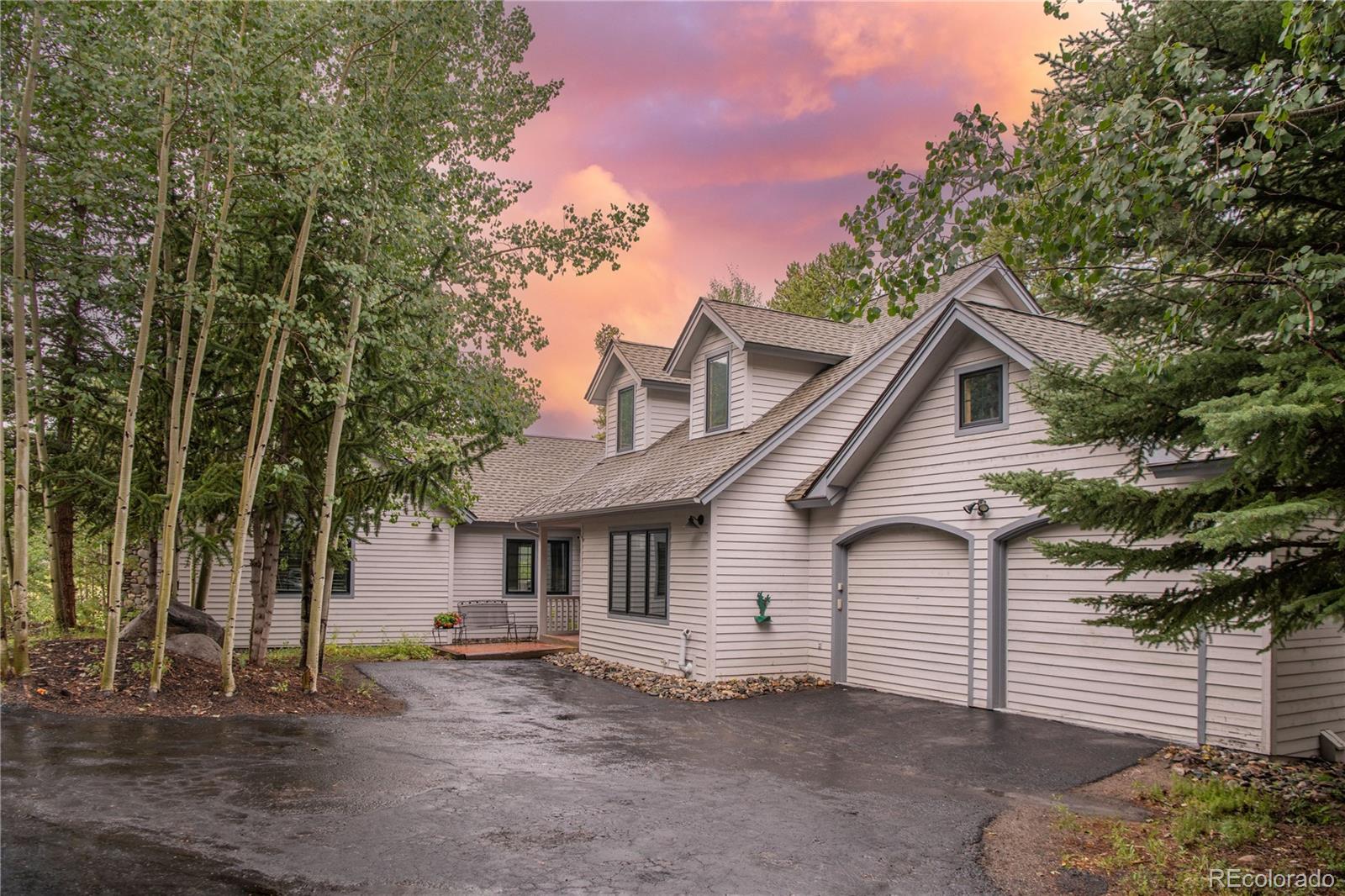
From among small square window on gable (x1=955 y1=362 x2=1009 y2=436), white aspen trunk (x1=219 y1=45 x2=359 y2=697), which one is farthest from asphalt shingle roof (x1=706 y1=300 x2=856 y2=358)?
white aspen trunk (x1=219 y1=45 x2=359 y2=697)

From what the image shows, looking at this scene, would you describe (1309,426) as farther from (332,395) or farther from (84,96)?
(84,96)

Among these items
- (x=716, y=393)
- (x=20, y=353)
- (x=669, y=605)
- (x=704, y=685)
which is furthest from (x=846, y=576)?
(x=20, y=353)

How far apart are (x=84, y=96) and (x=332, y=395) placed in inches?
165

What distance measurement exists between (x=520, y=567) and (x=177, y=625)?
9900 millimetres

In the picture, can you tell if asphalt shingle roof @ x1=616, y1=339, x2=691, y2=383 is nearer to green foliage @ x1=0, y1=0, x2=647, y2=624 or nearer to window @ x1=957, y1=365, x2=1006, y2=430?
green foliage @ x1=0, y1=0, x2=647, y2=624

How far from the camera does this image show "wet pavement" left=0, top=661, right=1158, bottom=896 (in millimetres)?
5242

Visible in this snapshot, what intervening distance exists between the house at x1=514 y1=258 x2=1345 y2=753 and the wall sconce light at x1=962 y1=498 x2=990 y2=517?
57mm

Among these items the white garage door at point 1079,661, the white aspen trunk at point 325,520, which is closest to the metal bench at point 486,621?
the white aspen trunk at point 325,520

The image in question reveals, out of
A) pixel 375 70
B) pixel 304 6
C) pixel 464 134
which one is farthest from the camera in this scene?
pixel 464 134

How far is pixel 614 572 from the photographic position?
1712 centimetres

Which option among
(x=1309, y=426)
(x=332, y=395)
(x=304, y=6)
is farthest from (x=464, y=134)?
(x=1309, y=426)

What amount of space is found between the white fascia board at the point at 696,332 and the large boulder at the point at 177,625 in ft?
30.2

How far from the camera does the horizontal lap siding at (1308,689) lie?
28.1 feet

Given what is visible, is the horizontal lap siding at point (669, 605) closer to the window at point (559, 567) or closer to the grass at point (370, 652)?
the grass at point (370, 652)
